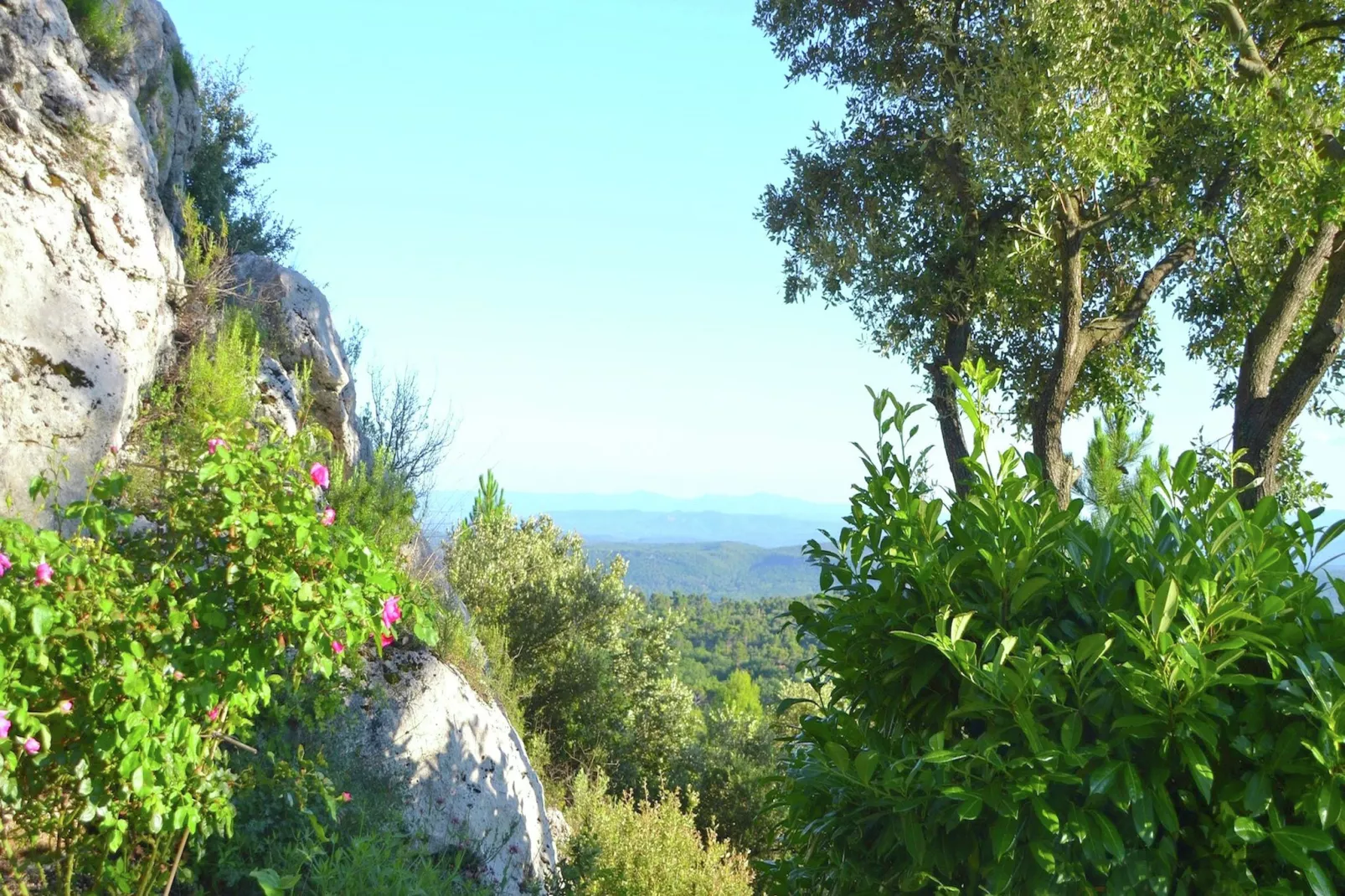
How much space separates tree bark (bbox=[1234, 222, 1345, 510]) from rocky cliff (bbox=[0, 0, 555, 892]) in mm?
6181

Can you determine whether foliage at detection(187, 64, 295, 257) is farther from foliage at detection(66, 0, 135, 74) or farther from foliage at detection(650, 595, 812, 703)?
foliage at detection(650, 595, 812, 703)

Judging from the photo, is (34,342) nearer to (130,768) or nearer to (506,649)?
(130,768)

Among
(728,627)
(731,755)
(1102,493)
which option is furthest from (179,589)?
(728,627)

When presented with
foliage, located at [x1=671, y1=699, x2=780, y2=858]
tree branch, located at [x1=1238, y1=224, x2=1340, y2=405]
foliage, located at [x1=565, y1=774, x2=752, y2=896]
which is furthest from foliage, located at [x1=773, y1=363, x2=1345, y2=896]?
foliage, located at [x1=671, y1=699, x2=780, y2=858]

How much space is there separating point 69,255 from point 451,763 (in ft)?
16.8

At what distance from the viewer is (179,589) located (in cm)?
356

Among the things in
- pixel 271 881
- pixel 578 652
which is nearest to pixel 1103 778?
pixel 271 881

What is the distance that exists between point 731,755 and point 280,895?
34.9 ft

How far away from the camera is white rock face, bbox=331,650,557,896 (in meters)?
6.32

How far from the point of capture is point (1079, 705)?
7.38ft

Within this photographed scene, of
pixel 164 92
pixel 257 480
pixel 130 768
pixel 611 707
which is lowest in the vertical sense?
pixel 611 707

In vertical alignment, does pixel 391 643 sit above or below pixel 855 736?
below

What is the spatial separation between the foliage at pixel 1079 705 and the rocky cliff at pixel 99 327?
4.44 meters

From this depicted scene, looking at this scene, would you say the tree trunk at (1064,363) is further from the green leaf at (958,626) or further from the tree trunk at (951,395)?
the green leaf at (958,626)
